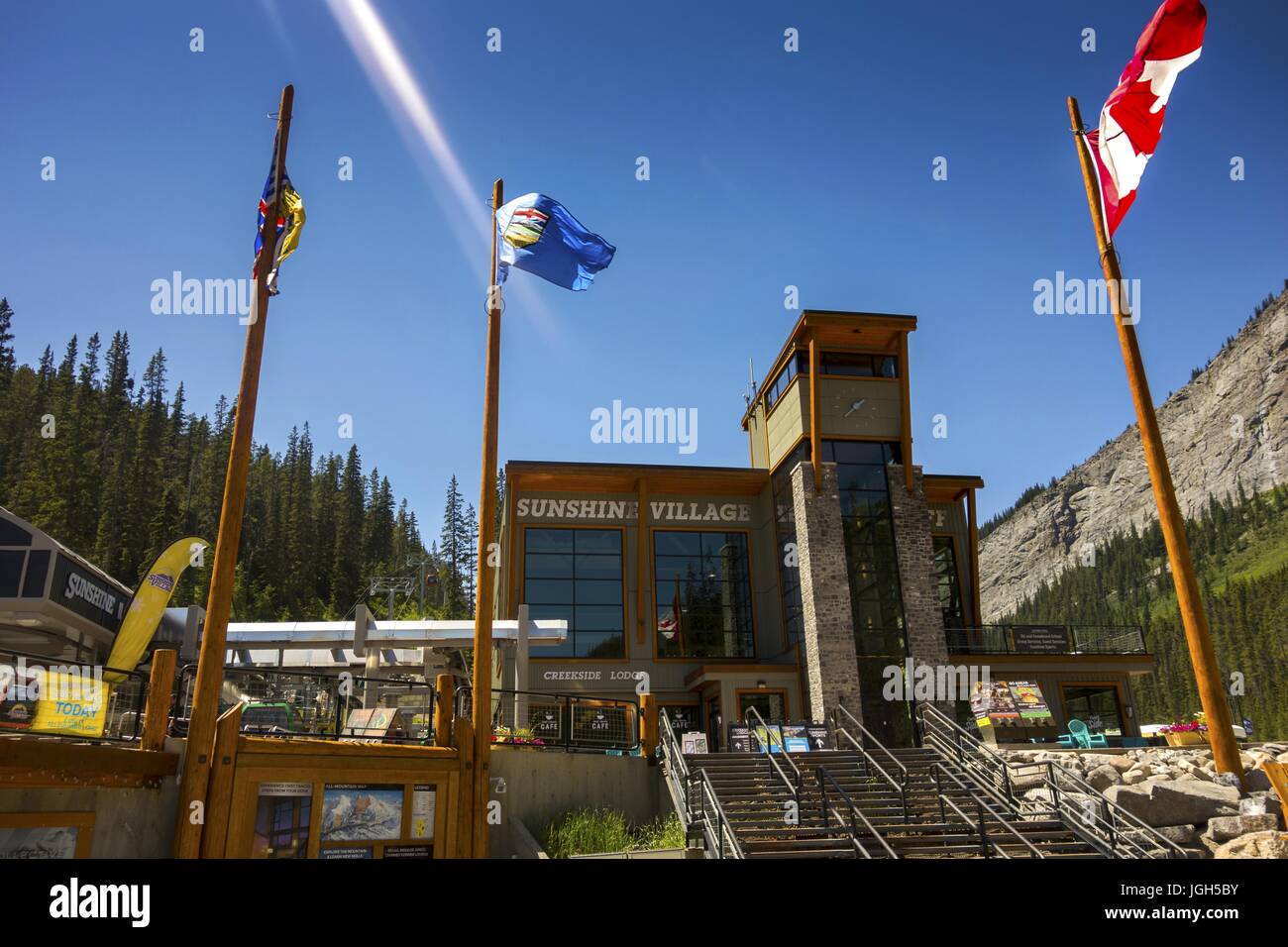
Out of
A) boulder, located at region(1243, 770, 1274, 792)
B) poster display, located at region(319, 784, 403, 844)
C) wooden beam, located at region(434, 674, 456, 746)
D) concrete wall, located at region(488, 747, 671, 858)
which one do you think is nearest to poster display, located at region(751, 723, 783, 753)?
concrete wall, located at region(488, 747, 671, 858)

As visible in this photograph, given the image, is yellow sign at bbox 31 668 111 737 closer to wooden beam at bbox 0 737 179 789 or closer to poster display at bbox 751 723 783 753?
wooden beam at bbox 0 737 179 789

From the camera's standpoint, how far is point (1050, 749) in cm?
1681

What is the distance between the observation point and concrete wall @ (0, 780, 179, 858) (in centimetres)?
746

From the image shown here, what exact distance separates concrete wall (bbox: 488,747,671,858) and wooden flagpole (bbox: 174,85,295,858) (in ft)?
18.3

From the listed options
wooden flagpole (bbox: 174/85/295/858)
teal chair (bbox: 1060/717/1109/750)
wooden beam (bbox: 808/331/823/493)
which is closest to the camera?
wooden flagpole (bbox: 174/85/295/858)

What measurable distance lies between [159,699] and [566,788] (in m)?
7.54

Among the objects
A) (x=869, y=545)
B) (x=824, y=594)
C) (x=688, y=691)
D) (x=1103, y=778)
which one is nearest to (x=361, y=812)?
(x=1103, y=778)

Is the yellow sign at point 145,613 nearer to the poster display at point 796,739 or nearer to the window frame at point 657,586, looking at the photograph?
the poster display at point 796,739

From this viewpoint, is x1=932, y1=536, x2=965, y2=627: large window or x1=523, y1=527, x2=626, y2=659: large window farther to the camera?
x1=932, y1=536, x2=965, y2=627: large window

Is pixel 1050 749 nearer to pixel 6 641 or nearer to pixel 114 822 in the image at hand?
pixel 114 822

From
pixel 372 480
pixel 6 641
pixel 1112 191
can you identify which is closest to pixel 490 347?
pixel 1112 191

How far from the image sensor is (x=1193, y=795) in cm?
1295

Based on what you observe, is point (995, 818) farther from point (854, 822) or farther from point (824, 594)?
point (824, 594)
